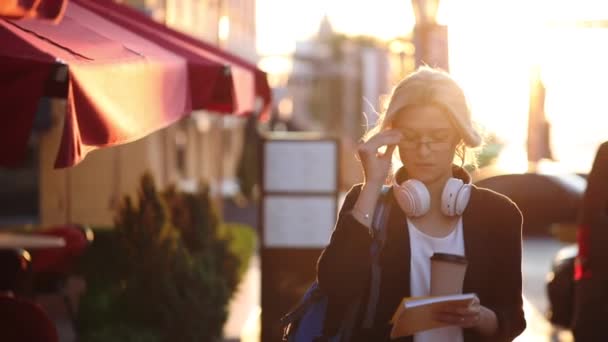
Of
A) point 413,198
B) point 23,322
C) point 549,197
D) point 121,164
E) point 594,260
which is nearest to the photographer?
point 413,198

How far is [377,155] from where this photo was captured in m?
3.77

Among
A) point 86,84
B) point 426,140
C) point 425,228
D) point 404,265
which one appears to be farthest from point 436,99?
point 86,84

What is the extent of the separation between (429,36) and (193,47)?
1.82 metres

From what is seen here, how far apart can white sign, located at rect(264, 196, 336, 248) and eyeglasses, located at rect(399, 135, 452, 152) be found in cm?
628

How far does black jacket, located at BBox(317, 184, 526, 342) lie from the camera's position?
366 centimetres

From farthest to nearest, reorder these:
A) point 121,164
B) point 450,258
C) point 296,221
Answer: point 121,164, point 296,221, point 450,258

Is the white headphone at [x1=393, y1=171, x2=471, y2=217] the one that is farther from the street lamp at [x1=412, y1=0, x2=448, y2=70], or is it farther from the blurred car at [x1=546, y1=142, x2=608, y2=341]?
the street lamp at [x1=412, y1=0, x2=448, y2=70]

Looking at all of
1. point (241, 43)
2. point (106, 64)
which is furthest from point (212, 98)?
point (241, 43)

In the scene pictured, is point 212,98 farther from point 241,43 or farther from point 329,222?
point 241,43

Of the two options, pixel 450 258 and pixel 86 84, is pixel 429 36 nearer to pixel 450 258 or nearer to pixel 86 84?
pixel 86 84

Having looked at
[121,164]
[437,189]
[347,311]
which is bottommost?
[121,164]

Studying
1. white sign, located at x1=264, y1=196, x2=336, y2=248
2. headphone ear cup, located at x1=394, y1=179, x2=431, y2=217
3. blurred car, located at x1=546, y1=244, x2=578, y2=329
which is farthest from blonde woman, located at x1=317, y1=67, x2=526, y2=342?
white sign, located at x1=264, y1=196, x2=336, y2=248

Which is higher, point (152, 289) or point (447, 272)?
point (447, 272)

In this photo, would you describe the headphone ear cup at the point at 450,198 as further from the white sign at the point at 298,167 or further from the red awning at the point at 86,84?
the white sign at the point at 298,167
